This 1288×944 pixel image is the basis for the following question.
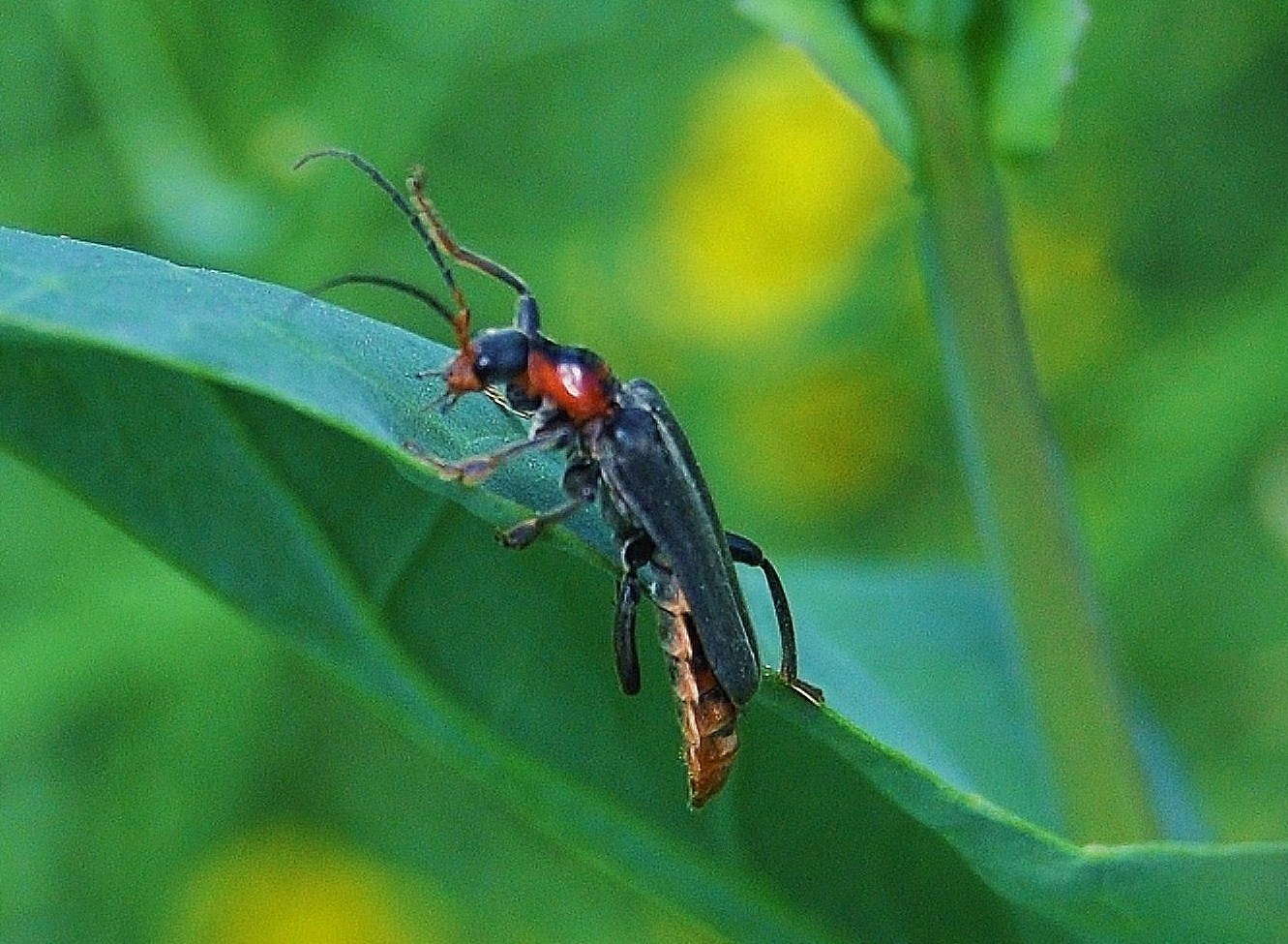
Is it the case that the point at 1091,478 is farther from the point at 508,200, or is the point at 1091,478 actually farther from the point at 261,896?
the point at 261,896

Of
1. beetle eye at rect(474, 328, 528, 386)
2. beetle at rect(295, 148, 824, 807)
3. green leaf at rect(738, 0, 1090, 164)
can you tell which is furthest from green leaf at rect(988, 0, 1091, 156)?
beetle eye at rect(474, 328, 528, 386)

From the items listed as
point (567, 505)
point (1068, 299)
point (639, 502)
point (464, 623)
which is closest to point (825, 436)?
point (1068, 299)

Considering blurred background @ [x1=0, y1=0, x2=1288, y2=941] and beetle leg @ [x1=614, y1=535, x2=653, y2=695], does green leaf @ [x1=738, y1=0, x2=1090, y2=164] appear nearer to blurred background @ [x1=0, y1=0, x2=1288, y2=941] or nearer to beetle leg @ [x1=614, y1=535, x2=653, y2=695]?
beetle leg @ [x1=614, y1=535, x2=653, y2=695]

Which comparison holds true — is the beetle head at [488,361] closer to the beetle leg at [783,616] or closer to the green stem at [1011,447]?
the beetle leg at [783,616]

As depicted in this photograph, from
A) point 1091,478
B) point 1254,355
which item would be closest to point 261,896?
point 1091,478

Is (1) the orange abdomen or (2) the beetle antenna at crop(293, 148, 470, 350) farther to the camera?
(2) the beetle antenna at crop(293, 148, 470, 350)
